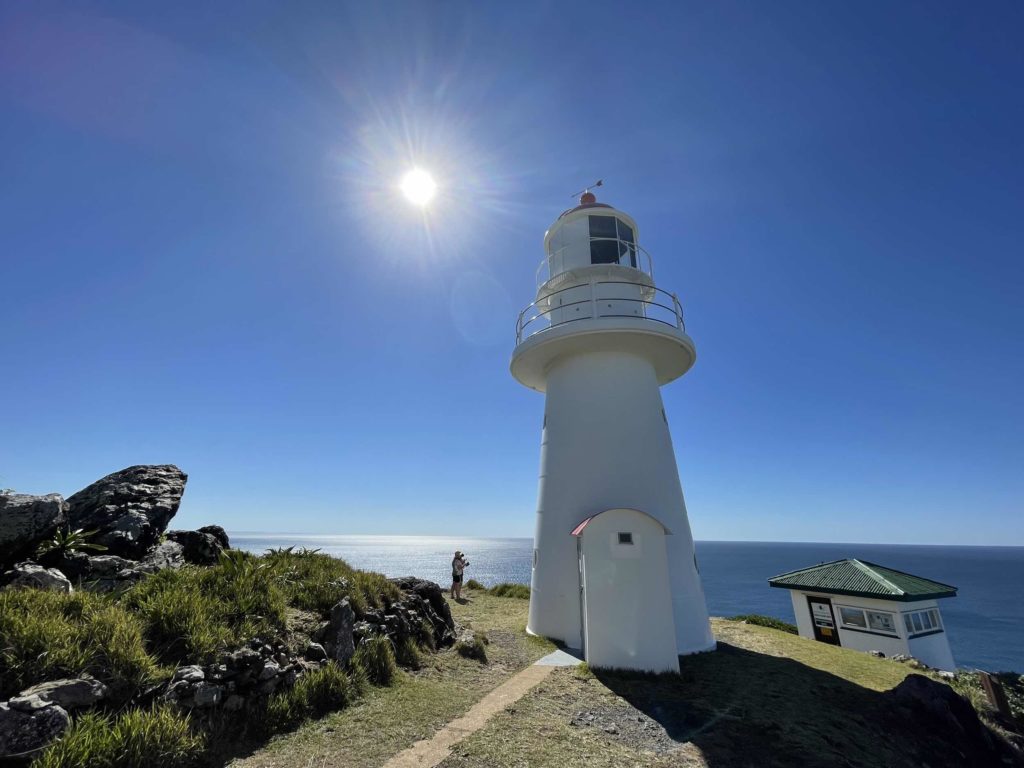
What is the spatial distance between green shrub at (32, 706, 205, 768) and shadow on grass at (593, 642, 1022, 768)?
6049 millimetres

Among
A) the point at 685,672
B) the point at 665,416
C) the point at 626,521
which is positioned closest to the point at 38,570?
the point at 626,521

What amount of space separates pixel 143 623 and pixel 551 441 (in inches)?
347

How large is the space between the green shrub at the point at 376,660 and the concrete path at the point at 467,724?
164 cm

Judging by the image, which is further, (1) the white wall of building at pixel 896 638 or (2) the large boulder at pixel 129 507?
(1) the white wall of building at pixel 896 638

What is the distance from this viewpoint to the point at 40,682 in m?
4.73

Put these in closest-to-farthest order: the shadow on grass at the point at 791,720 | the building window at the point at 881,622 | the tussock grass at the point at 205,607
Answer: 1. the tussock grass at the point at 205,607
2. the shadow on grass at the point at 791,720
3. the building window at the point at 881,622

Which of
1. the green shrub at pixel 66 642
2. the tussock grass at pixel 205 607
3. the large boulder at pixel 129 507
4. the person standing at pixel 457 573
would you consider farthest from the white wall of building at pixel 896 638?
the large boulder at pixel 129 507

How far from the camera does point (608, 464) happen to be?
11.4m

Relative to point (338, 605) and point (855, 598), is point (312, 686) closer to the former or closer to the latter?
point (338, 605)

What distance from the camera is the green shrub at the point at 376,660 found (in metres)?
7.54

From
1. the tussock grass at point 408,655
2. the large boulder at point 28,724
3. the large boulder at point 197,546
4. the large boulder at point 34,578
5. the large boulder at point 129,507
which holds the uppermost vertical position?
the large boulder at point 129,507

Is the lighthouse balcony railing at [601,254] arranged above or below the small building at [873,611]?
above

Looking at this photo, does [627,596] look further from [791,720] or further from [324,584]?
[324,584]

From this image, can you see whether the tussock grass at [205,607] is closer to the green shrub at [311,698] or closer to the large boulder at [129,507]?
the green shrub at [311,698]
